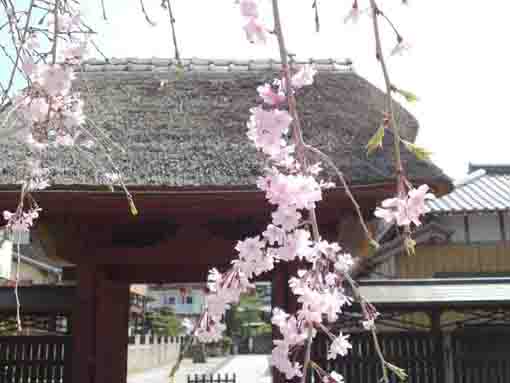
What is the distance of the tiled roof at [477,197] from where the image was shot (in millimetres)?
8367

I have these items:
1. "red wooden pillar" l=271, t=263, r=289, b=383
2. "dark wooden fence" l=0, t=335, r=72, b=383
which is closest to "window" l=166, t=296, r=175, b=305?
"dark wooden fence" l=0, t=335, r=72, b=383

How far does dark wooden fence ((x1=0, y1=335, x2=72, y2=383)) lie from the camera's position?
3.89 m

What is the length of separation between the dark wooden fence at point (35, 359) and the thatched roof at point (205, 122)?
5.02 ft

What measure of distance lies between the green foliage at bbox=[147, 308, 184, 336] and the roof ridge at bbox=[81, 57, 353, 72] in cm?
1562

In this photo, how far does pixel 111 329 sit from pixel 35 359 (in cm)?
58

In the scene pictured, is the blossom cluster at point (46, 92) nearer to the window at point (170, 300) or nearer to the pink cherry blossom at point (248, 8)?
the pink cherry blossom at point (248, 8)

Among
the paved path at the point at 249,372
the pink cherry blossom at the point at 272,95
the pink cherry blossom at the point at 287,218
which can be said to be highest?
the pink cherry blossom at the point at 272,95

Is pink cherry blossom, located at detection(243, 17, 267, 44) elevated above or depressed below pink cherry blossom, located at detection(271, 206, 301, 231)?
above

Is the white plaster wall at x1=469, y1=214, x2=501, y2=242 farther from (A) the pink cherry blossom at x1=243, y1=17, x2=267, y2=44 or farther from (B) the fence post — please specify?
(A) the pink cherry blossom at x1=243, y1=17, x2=267, y2=44

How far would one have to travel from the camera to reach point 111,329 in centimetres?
423

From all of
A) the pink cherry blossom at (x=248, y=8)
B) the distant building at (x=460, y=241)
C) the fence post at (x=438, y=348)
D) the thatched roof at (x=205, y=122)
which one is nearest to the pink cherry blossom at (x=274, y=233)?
the pink cherry blossom at (x=248, y=8)

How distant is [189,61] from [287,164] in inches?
139

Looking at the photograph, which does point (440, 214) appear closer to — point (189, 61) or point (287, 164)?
point (189, 61)

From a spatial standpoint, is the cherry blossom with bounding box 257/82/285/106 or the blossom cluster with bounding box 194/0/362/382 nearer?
the blossom cluster with bounding box 194/0/362/382
